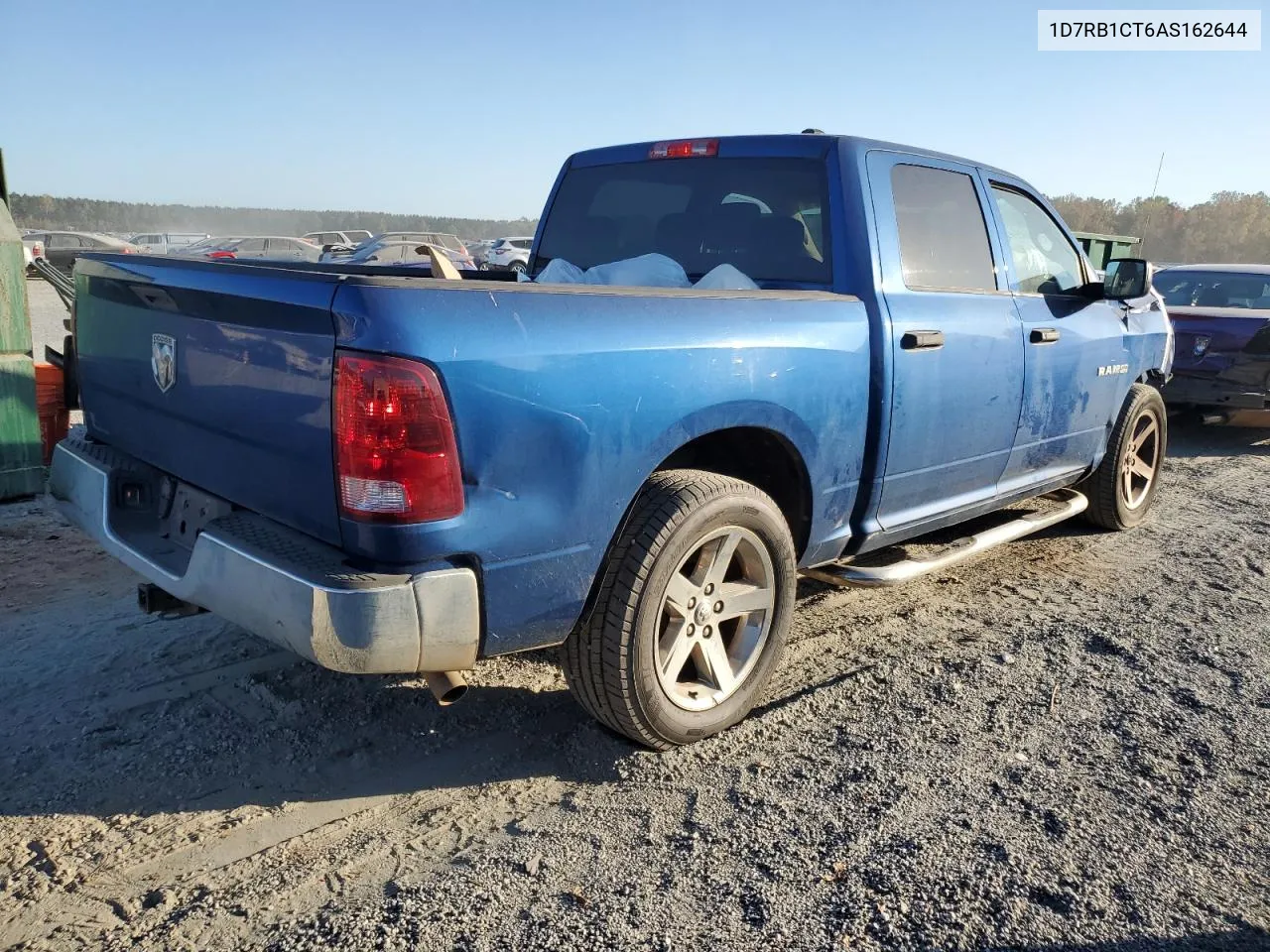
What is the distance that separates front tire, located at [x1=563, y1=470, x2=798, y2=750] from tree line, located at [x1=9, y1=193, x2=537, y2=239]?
2704 inches

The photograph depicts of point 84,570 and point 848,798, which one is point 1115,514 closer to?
point 848,798

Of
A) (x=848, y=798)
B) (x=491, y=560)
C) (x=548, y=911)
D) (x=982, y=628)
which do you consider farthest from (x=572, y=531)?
(x=982, y=628)

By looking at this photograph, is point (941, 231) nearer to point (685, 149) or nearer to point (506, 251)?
point (685, 149)

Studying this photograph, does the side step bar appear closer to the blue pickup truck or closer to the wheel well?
the blue pickup truck

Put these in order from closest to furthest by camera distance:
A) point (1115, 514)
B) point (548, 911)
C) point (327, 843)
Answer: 1. point (548, 911)
2. point (327, 843)
3. point (1115, 514)

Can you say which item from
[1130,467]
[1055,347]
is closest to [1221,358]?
[1130,467]

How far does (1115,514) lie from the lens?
5664 mm

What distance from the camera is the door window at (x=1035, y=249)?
14.9ft

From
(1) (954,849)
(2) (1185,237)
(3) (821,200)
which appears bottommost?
(1) (954,849)

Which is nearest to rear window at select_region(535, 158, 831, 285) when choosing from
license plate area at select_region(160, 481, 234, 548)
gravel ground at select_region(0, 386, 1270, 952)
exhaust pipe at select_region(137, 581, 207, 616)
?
gravel ground at select_region(0, 386, 1270, 952)

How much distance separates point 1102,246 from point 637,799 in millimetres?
14432

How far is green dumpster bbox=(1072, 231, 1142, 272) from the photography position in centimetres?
1391

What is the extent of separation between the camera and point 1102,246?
14.6 meters

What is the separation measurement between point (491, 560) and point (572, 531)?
0.85 ft
